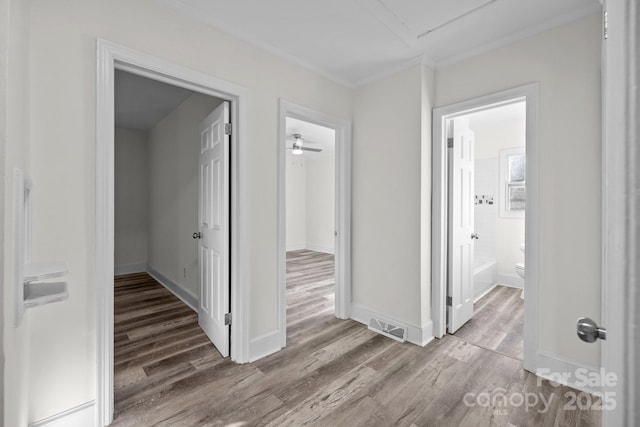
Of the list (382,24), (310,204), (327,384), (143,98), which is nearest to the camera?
(327,384)

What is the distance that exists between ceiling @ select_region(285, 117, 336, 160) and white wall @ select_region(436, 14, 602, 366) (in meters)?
2.59

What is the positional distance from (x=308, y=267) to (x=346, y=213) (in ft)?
9.16

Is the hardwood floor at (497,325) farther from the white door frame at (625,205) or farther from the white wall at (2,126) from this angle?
the white wall at (2,126)

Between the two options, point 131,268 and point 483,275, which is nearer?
point 483,275

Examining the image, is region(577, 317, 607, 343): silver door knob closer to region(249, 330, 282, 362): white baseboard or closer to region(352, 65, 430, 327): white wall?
region(352, 65, 430, 327): white wall

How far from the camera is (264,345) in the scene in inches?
92.0

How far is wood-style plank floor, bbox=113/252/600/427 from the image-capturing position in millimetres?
1662

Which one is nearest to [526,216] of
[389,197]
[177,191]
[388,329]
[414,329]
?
[389,197]

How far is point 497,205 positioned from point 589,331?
443 cm

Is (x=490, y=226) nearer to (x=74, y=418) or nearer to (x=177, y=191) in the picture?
(x=177, y=191)

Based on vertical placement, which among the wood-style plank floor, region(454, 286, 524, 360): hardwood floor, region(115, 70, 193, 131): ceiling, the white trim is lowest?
the wood-style plank floor

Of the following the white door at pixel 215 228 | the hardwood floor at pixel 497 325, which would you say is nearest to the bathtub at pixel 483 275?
the hardwood floor at pixel 497 325

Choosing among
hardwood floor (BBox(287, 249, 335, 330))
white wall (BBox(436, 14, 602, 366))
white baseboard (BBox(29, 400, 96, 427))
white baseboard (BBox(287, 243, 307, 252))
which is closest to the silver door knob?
white wall (BBox(436, 14, 602, 366))

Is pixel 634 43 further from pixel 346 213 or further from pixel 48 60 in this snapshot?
pixel 346 213
